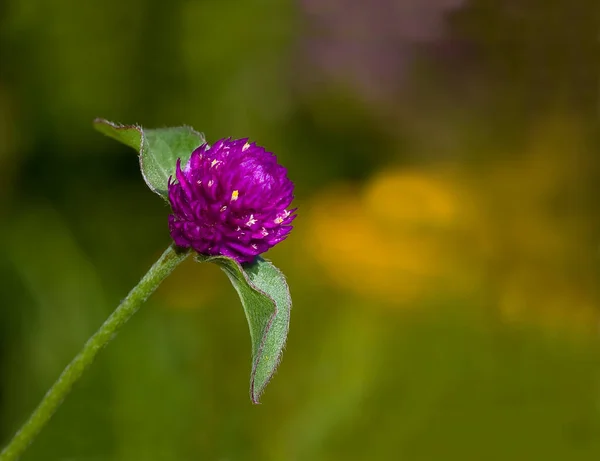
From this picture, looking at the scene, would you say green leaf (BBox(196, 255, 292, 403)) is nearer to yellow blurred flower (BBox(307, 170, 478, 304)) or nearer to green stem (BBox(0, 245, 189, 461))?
green stem (BBox(0, 245, 189, 461))

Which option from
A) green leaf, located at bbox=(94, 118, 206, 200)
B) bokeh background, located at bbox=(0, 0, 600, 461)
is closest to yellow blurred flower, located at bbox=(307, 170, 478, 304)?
bokeh background, located at bbox=(0, 0, 600, 461)

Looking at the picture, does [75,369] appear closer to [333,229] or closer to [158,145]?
[158,145]

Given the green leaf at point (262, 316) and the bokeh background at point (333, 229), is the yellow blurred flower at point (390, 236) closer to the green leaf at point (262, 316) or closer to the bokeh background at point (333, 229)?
the bokeh background at point (333, 229)

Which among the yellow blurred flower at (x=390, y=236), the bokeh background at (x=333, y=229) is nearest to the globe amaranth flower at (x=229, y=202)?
the bokeh background at (x=333, y=229)

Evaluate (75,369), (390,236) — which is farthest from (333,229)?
(75,369)

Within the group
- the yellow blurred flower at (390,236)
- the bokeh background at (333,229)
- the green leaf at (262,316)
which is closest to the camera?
the green leaf at (262,316)

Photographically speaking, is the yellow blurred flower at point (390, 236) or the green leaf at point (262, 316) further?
the yellow blurred flower at point (390, 236)
